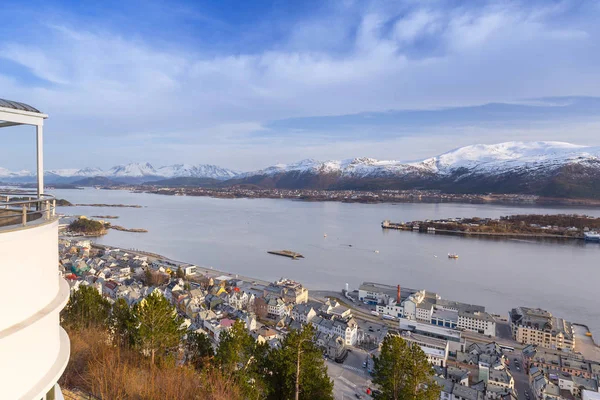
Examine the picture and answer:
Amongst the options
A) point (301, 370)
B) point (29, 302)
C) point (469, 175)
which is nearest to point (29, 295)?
point (29, 302)

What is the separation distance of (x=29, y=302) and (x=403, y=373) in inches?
100

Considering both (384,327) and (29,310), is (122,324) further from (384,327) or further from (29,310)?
(384,327)

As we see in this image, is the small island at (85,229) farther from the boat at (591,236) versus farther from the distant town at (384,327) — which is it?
the boat at (591,236)

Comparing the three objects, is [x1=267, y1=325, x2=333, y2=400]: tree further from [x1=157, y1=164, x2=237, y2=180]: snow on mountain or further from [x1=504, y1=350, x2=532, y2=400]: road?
[x1=157, y1=164, x2=237, y2=180]: snow on mountain

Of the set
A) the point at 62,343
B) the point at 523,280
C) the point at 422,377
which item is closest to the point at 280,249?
the point at 523,280

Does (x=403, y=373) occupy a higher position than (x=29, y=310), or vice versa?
(x=29, y=310)

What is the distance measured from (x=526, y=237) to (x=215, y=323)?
575 inches

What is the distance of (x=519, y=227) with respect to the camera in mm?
16516

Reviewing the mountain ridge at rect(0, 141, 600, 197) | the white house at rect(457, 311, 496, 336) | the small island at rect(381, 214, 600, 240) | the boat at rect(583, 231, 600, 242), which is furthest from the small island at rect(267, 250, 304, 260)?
the mountain ridge at rect(0, 141, 600, 197)

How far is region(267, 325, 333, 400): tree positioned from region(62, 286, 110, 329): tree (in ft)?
6.63

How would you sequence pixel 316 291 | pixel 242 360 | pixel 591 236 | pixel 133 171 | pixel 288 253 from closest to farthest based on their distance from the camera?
pixel 242 360 → pixel 316 291 → pixel 288 253 → pixel 591 236 → pixel 133 171

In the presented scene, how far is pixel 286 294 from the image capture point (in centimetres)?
690

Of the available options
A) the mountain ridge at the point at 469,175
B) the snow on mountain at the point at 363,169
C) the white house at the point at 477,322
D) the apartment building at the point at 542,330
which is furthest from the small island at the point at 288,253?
the snow on mountain at the point at 363,169

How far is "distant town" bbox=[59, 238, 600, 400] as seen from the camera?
4172 millimetres
